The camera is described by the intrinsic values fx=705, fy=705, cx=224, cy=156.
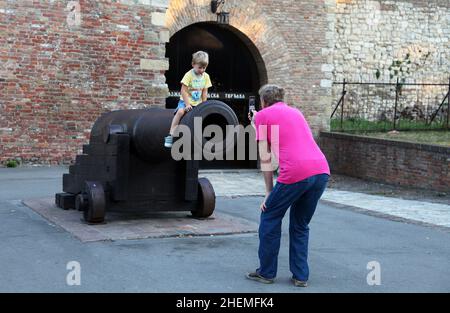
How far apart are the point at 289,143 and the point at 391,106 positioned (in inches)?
678

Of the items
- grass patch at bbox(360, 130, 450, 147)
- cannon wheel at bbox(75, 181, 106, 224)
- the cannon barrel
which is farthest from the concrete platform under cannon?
grass patch at bbox(360, 130, 450, 147)

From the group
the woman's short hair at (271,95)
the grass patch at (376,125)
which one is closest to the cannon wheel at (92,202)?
the woman's short hair at (271,95)

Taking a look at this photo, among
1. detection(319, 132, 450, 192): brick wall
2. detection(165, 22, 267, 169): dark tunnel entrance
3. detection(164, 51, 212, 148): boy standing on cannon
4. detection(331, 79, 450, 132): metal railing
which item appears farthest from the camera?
detection(331, 79, 450, 132): metal railing

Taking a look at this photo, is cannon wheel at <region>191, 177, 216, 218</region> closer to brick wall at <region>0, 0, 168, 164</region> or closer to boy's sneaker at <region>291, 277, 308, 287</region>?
boy's sneaker at <region>291, 277, 308, 287</region>

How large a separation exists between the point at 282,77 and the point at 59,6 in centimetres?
593

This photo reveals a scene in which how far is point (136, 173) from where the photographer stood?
8.37 m

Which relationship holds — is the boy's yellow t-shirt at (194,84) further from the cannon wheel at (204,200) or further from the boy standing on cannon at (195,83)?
the cannon wheel at (204,200)

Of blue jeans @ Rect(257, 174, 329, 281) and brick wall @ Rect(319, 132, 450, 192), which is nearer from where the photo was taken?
blue jeans @ Rect(257, 174, 329, 281)

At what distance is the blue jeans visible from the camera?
5.98 m

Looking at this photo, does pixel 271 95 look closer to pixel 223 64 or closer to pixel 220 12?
pixel 220 12

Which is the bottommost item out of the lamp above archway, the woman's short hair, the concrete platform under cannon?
the concrete platform under cannon

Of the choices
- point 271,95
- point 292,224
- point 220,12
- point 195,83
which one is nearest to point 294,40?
point 220,12

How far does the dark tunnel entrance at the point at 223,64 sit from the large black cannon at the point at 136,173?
8.32 meters

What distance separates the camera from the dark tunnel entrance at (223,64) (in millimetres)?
17078
